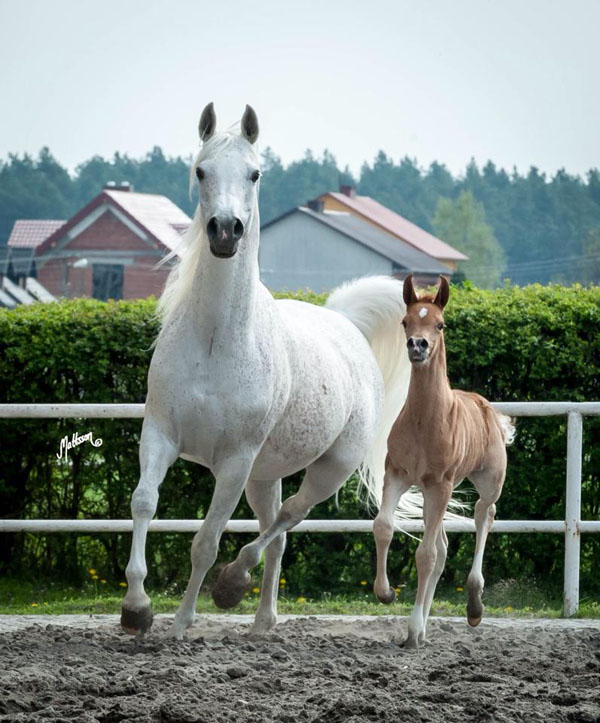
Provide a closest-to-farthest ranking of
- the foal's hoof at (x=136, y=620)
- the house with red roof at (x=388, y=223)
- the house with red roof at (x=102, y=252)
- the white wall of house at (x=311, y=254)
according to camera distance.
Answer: the foal's hoof at (x=136, y=620) → the house with red roof at (x=102, y=252) → the white wall of house at (x=311, y=254) → the house with red roof at (x=388, y=223)

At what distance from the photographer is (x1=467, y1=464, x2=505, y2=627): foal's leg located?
607 cm

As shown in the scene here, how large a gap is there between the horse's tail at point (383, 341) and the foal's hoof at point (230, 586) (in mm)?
1545

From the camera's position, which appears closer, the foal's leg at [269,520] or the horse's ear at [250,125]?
the horse's ear at [250,125]

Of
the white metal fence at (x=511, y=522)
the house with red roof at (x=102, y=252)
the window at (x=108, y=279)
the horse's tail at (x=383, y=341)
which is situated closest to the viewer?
the horse's tail at (x=383, y=341)

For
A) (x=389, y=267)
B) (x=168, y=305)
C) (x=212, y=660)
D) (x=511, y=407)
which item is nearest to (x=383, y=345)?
(x=511, y=407)

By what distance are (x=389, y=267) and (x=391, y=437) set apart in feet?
201

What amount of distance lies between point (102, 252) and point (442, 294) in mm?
62210

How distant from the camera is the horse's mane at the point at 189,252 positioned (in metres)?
5.15

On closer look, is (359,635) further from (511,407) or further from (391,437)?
(511,407)

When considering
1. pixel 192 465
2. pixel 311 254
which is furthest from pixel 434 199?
pixel 192 465

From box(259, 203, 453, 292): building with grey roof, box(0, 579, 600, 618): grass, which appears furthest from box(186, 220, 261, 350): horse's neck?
box(259, 203, 453, 292): building with grey roof

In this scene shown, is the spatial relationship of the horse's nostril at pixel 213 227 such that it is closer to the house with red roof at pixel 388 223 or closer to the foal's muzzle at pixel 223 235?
the foal's muzzle at pixel 223 235

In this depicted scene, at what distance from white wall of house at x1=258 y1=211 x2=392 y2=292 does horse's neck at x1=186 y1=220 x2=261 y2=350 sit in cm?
6232

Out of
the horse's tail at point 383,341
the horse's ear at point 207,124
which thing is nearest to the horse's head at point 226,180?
the horse's ear at point 207,124
